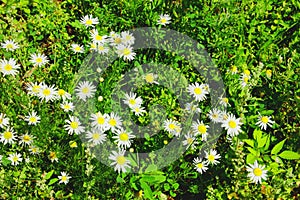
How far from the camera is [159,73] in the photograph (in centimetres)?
277

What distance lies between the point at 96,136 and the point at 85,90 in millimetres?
349

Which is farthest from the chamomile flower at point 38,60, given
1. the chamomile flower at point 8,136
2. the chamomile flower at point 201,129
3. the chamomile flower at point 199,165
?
the chamomile flower at point 199,165

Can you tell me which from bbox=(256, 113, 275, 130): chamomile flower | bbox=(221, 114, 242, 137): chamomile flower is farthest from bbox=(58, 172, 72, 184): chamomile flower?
bbox=(256, 113, 275, 130): chamomile flower

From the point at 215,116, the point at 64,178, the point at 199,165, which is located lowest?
the point at 64,178

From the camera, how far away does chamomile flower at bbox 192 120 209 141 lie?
7.72ft

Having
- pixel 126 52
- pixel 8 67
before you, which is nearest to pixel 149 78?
pixel 126 52

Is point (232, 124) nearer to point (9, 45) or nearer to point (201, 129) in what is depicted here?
point (201, 129)

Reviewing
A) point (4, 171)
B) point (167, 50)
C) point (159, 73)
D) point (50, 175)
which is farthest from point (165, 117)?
point (4, 171)

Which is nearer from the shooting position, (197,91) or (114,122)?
(114,122)

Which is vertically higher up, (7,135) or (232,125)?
(232,125)

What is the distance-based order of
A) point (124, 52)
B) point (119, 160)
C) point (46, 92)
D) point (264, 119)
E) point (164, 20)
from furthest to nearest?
point (164, 20) → point (124, 52) → point (264, 119) → point (46, 92) → point (119, 160)

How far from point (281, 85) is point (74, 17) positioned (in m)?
1.70

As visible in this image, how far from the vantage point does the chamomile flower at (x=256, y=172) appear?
7.32 ft

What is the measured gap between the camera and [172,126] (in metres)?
2.45
